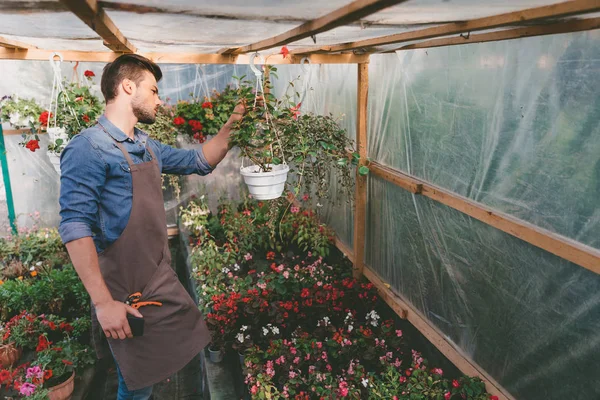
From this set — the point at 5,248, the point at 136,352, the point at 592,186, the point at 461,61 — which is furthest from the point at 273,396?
the point at 5,248

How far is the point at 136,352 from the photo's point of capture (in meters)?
2.20

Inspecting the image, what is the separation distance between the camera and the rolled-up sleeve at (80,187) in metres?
1.86

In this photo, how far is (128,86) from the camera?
2080 millimetres

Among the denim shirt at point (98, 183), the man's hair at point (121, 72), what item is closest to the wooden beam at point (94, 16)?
the man's hair at point (121, 72)

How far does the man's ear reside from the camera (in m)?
2.07

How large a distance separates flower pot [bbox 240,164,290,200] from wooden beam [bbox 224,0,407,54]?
0.62 m

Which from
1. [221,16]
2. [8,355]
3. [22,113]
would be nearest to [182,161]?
[221,16]

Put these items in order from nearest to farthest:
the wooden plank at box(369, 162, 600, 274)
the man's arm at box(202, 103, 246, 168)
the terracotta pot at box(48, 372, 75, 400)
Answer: the wooden plank at box(369, 162, 600, 274), the man's arm at box(202, 103, 246, 168), the terracotta pot at box(48, 372, 75, 400)

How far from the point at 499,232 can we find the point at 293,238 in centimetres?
233

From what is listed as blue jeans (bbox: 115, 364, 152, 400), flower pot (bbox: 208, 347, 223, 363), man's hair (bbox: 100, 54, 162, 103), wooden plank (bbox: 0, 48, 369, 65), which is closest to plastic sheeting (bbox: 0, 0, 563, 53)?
man's hair (bbox: 100, 54, 162, 103)

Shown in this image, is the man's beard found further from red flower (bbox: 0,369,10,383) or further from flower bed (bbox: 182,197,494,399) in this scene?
red flower (bbox: 0,369,10,383)

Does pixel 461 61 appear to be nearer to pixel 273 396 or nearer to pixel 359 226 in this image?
pixel 359 226

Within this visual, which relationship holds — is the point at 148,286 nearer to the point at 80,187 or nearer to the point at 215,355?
the point at 80,187

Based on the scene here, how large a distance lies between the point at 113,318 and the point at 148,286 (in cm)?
33
